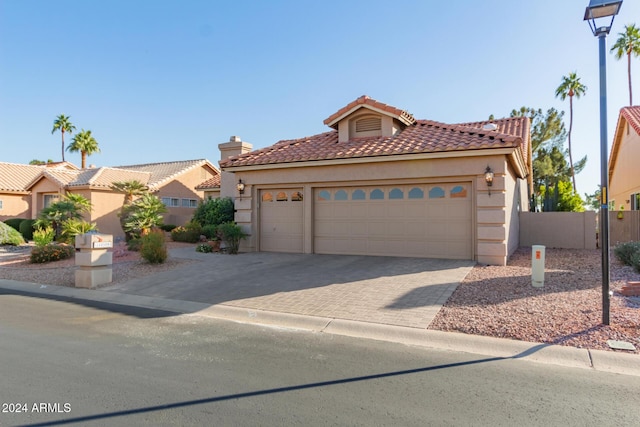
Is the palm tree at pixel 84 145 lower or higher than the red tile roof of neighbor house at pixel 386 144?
higher

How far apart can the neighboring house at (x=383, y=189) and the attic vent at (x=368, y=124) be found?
4cm

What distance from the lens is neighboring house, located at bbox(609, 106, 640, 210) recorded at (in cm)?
2039

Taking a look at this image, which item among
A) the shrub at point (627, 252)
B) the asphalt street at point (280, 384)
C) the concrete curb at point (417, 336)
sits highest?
the shrub at point (627, 252)

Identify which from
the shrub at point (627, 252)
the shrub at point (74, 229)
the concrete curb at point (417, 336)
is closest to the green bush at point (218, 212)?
the shrub at point (74, 229)

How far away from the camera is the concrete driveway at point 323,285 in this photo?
7.19 metres

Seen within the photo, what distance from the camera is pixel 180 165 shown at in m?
33.4

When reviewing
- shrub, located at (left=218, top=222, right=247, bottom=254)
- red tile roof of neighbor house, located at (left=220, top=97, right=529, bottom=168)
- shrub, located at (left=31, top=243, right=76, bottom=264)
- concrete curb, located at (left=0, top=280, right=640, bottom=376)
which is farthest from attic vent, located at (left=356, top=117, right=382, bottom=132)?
shrub, located at (left=31, top=243, right=76, bottom=264)

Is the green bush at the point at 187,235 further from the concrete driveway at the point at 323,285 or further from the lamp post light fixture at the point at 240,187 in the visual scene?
the concrete driveway at the point at 323,285

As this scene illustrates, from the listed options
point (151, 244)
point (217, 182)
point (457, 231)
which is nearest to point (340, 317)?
point (457, 231)

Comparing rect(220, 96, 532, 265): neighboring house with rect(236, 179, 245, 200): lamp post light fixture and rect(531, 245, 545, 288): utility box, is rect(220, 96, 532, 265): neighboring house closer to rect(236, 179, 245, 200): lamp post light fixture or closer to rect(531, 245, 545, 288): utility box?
rect(236, 179, 245, 200): lamp post light fixture

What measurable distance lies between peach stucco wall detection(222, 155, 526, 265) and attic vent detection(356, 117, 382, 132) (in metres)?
2.03

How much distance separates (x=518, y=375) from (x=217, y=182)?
25.8 metres

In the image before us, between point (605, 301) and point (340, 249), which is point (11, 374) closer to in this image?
point (605, 301)


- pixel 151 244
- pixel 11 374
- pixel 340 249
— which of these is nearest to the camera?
pixel 11 374
